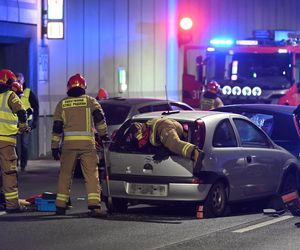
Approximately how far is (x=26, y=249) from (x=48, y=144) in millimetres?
11480

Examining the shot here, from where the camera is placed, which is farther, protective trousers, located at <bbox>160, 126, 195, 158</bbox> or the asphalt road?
protective trousers, located at <bbox>160, 126, 195, 158</bbox>

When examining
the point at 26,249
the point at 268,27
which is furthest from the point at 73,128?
the point at 268,27

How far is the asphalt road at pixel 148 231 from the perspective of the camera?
9609mm

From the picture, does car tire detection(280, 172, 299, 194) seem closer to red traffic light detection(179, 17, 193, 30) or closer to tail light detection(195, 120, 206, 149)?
tail light detection(195, 120, 206, 149)

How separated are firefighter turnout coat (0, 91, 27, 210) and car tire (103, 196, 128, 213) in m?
1.21

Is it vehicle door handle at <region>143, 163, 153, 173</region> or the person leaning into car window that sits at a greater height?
the person leaning into car window

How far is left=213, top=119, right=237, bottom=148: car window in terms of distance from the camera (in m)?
11.7

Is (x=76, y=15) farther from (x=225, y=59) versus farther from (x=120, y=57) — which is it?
→ (x=225, y=59)

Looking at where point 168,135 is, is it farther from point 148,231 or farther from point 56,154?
point 56,154

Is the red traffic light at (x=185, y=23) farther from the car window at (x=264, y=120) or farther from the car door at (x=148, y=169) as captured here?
the car door at (x=148, y=169)

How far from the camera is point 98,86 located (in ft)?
74.1

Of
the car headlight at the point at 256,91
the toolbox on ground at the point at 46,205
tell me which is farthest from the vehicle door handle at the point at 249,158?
the car headlight at the point at 256,91

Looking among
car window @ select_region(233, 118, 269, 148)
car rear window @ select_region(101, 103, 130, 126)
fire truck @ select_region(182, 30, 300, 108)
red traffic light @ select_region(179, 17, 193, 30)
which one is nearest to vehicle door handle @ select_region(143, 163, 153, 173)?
car window @ select_region(233, 118, 269, 148)

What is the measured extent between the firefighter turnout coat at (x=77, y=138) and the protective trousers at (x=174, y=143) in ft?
2.64
